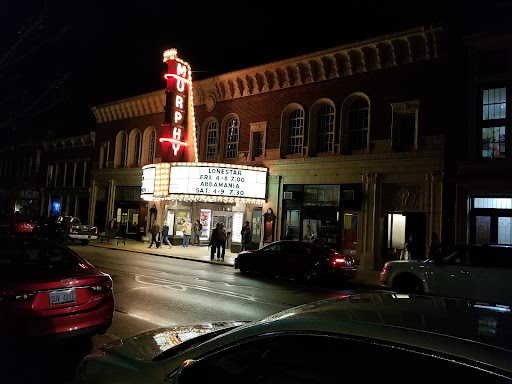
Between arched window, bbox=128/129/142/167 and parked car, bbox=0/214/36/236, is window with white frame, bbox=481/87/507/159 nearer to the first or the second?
arched window, bbox=128/129/142/167

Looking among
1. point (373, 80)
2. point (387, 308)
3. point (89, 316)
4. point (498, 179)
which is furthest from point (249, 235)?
point (387, 308)

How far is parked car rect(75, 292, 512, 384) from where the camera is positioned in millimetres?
1715

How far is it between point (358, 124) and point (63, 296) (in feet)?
56.8

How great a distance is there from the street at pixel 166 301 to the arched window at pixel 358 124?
8279 millimetres

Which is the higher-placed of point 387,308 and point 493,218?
point 493,218

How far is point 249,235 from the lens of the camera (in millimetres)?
20734

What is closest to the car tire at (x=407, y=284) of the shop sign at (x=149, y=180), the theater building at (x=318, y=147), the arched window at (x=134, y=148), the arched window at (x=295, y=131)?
the theater building at (x=318, y=147)

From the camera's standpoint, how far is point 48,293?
5207mm

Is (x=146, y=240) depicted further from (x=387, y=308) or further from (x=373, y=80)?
(x=387, y=308)

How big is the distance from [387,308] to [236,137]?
75.2 ft

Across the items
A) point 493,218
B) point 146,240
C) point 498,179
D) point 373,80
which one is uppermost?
point 373,80

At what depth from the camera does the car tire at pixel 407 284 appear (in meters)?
10.8

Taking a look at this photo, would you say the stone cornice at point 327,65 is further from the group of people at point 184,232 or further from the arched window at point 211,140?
the group of people at point 184,232

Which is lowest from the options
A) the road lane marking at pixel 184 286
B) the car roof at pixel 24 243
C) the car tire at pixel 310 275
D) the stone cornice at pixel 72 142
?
the road lane marking at pixel 184 286
